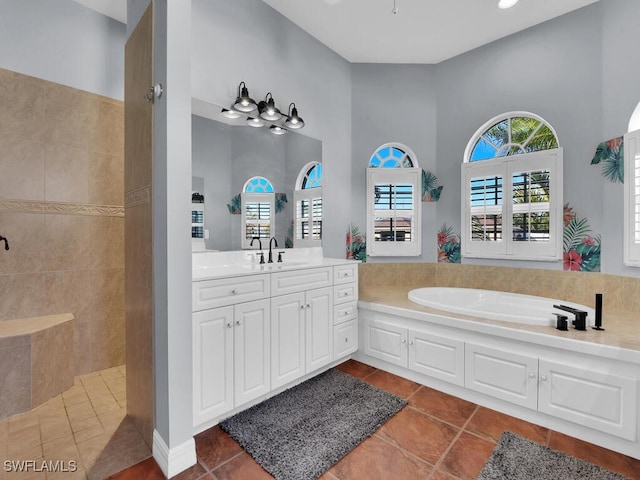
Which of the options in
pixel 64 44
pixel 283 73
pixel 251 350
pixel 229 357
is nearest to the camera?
pixel 229 357

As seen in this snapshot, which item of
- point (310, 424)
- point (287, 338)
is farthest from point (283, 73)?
point (310, 424)

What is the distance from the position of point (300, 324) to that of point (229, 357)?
615 mm

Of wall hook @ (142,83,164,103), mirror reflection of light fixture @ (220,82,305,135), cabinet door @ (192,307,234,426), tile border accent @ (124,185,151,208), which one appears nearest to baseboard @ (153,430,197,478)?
cabinet door @ (192,307,234,426)

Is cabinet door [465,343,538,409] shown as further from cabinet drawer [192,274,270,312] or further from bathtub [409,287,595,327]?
cabinet drawer [192,274,270,312]

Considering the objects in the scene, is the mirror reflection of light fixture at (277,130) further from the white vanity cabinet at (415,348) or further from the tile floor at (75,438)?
the tile floor at (75,438)

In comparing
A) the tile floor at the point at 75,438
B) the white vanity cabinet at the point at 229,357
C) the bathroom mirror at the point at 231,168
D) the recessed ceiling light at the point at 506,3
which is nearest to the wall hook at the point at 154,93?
the bathroom mirror at the point at 231,168

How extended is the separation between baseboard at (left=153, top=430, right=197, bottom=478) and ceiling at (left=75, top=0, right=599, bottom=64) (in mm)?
3083

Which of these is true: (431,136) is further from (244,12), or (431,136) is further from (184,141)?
(184,141)

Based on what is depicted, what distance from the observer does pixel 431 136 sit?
12.3ft

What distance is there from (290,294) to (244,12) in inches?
93.5

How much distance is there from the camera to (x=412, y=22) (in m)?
3.05

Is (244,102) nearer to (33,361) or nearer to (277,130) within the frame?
(277,130)

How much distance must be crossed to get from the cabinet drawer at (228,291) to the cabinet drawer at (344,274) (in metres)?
0.73

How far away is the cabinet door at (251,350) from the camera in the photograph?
196 cm
